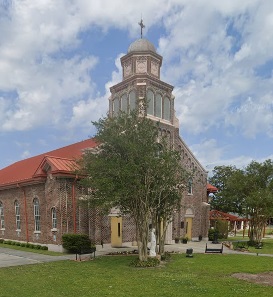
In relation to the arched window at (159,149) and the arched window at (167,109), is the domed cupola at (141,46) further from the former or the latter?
the arched window at (159,149)

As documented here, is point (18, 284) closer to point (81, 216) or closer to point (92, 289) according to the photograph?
point (92, 289)

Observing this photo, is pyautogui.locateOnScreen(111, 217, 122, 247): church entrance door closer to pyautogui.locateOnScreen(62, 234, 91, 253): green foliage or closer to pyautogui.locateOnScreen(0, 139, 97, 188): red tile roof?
pyautogui.locateOnScreen(62, 234, 91, 253): green foliage

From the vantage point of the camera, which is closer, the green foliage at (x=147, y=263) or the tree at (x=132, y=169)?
the green foliage at (x=147, y=263)

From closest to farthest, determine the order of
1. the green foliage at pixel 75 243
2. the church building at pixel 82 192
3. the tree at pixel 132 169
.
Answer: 1. the tree at pixel 132 169
2. the green foliage at pixel 75 243
3. the church building at pixel 82 192

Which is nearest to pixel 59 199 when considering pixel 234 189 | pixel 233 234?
pixel 234 189

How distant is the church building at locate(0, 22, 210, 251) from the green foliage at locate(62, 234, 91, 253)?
968 mm

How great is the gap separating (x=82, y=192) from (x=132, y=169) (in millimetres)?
8348

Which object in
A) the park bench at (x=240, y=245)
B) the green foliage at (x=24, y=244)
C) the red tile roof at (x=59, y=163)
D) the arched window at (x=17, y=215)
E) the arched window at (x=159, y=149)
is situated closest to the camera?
the arched window at (x=159, y=149)

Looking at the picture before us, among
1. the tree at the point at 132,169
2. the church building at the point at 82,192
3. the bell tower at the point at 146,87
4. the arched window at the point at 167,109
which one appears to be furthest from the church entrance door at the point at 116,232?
the arched window at the point at 167,109

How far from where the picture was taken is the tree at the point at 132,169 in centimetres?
1789

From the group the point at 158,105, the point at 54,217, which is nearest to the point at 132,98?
the point at 158,105

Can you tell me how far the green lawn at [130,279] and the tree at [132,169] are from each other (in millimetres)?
2709

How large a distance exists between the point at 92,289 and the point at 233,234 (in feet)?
135

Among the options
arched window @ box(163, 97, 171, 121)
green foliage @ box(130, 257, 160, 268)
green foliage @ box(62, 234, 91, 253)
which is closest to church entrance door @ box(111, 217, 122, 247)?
green foliage @ box(62, 234, 91, 253)
